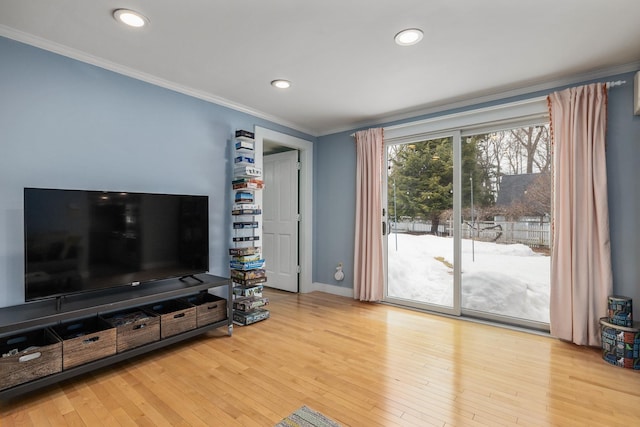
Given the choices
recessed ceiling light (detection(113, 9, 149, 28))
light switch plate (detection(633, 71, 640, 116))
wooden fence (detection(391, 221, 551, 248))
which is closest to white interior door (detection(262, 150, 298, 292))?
wooden fence (detection(391, 221, 551, 248))

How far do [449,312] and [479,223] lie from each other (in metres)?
1.08

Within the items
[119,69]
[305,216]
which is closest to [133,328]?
[119,69]

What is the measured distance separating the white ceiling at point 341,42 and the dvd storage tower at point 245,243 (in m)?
0.65

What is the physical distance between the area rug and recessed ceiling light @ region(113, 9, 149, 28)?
2.61m

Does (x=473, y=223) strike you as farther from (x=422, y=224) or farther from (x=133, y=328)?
(x=133, y=328)

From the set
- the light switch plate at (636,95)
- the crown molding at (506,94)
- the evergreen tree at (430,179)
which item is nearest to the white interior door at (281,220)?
the crown molding at (506,94)

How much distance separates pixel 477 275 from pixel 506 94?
1946mm

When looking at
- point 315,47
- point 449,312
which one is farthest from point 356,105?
point 449,312

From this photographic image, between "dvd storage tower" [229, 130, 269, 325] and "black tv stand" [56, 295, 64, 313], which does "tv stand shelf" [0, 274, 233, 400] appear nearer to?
"black tv stand" [56, 295, 64, 313]

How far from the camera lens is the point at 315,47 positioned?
7.70 ft

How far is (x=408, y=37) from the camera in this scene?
218cm

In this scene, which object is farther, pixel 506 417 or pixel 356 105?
pixel 356 105

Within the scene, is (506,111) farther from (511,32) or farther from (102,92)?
(102,92)

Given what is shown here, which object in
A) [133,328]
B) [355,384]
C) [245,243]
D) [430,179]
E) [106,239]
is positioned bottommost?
[355,384]
